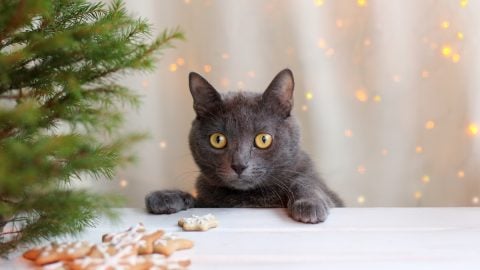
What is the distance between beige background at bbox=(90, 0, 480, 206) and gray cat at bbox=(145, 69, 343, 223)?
11.1 inches

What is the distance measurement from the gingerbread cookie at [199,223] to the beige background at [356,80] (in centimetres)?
55

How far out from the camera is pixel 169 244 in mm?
924

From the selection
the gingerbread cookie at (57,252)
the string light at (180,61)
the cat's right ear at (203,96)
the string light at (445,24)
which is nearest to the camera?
the gingerbread cookie at (57,252)

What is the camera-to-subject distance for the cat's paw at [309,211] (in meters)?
1.13

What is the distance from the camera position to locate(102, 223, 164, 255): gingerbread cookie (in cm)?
90

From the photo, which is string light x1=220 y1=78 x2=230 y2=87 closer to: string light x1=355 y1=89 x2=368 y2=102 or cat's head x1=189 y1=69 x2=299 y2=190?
cat's head x1=189 y1=69 x2=299 y2=190

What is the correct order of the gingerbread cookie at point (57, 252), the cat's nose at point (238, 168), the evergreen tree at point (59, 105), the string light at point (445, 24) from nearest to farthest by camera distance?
the evergreen tree at point (59, 105) → the gingerbread cookie at point (57, 252) → the cat's nose at point (238, 168) → the string light at point (445, 24)

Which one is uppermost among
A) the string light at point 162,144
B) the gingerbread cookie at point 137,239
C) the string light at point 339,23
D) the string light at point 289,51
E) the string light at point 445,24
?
the string light at point 339,23

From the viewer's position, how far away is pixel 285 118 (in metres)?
1.38

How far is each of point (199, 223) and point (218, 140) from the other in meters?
0.30

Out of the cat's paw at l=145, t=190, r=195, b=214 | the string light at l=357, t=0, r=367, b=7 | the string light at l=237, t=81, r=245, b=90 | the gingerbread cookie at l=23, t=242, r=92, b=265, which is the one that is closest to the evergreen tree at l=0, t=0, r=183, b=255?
the gingerbread cookie at l=23, t=242, r=92, b=265

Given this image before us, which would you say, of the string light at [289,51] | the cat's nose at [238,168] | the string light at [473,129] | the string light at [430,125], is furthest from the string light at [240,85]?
the string light at [473,129]

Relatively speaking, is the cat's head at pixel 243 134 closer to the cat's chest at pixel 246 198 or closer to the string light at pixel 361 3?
the cat's chest at pixel 246 198

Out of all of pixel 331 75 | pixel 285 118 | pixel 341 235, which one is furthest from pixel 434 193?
pixel 341 235
